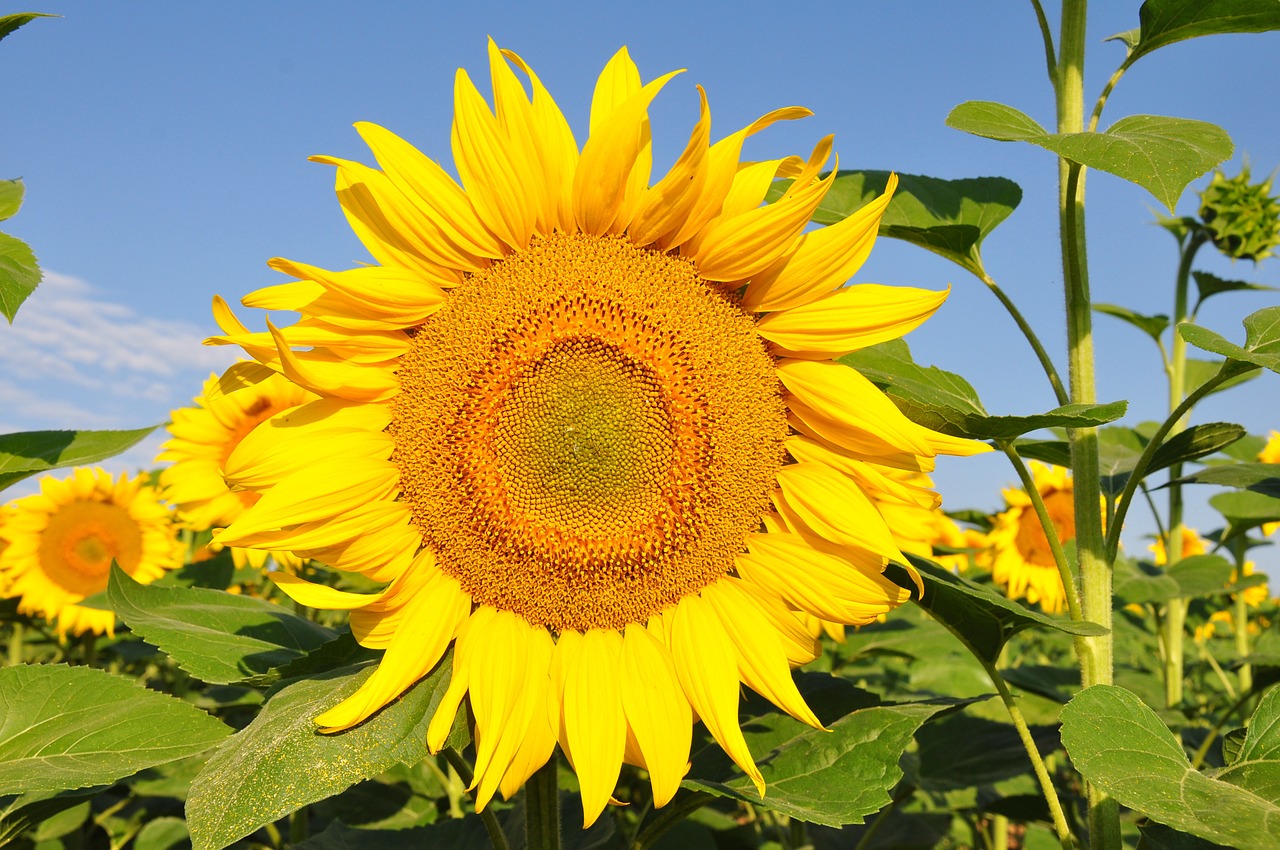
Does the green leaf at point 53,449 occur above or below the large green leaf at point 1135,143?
below

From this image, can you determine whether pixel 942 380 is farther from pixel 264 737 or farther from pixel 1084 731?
pixel 264 737

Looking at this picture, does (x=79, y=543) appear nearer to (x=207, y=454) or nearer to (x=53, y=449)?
(x=207, y=454)

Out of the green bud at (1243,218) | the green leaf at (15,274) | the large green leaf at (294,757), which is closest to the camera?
the large green leaf at (294,757)

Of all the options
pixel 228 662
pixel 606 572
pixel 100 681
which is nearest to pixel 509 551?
pixel 606 572

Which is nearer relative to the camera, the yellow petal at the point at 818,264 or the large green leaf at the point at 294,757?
the large green leaf at the point at 294,757

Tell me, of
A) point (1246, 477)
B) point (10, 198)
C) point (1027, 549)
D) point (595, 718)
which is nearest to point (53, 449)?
point (10, 198)

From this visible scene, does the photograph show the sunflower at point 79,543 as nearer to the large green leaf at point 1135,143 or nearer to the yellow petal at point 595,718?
the yellow petal at point 595,718

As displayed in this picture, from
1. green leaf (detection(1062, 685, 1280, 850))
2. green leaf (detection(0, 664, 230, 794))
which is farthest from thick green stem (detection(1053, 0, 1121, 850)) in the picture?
green leaf (detection(0, 664, 230, 794))

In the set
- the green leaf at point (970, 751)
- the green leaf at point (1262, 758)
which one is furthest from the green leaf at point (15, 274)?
the green leaf at point (970, 751)
